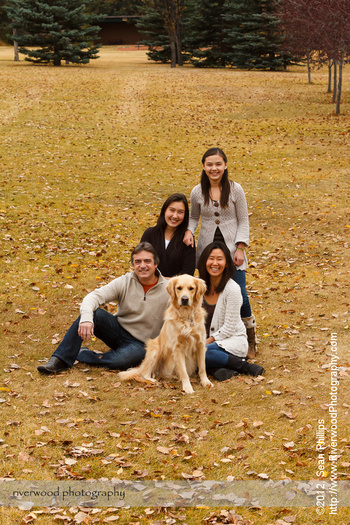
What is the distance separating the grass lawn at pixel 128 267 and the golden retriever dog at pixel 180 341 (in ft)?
0.59

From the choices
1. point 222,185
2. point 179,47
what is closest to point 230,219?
point 222,185

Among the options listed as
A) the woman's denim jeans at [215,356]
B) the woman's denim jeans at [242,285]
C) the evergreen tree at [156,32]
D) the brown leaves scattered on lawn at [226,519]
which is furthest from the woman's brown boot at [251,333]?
the evergreen tree at [156,32]

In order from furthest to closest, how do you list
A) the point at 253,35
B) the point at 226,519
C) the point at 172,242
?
the point at 253,35 < the point at 172,242 < the point at 226,519

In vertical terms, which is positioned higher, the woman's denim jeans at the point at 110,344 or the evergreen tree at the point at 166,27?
the evergreen tree at the point at 166,27

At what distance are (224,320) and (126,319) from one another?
119 centimetres

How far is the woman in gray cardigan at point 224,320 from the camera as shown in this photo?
640cm

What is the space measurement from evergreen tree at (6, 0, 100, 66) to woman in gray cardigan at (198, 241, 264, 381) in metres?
37.8

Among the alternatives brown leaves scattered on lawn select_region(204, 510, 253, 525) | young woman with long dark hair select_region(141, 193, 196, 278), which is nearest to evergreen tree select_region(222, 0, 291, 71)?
young woman with long dark hair select_region(141, 193, 196, 278)

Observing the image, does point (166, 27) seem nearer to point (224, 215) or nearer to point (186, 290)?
point (224, 215)

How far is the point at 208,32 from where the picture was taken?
150 feet

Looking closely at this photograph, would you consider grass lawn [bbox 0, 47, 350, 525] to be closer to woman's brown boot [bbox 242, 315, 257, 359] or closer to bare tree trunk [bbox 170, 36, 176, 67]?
woman's brown boot [bbox 242, 315, 257, 359]

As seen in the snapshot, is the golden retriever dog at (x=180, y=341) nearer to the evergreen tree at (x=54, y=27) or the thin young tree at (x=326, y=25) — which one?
the thin young tree at (x=326, y=25)

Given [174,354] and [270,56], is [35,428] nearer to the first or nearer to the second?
[174,354]

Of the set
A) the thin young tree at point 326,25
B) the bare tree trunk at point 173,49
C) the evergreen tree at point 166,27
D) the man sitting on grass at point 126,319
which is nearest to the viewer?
the man sitting on grass at point 126,319
